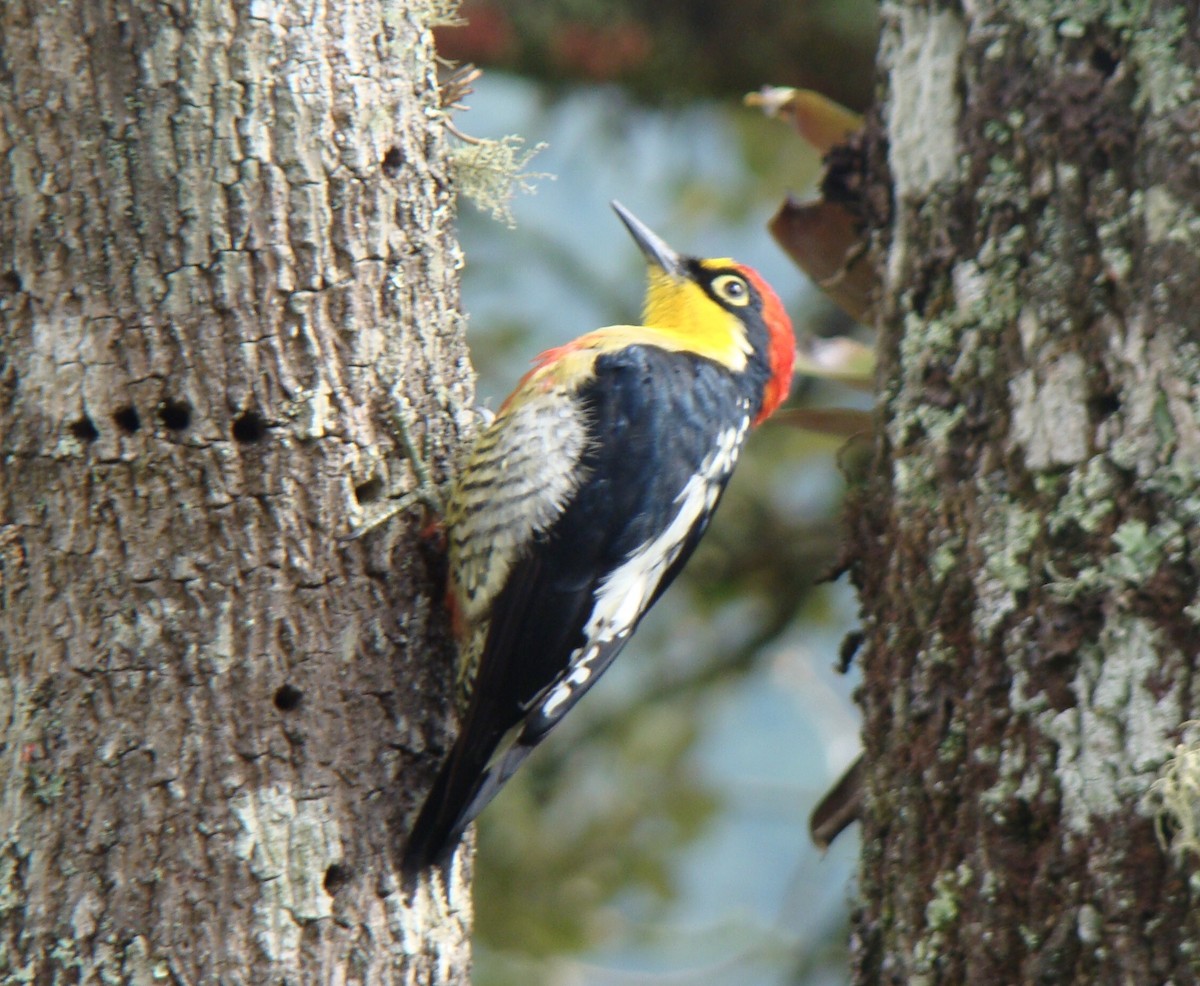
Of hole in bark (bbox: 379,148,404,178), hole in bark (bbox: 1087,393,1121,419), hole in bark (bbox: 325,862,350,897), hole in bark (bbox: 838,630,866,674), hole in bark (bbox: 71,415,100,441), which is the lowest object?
hole in bark (bbox: 325,862,350,897)

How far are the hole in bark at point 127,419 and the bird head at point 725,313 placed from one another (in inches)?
67.7

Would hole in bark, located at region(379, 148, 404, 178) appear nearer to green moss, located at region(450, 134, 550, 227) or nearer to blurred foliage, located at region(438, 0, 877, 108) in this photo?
green moss, located at region(450, 134, 550, 227)

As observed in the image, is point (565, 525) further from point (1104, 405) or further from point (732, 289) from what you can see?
point (1104, 405)

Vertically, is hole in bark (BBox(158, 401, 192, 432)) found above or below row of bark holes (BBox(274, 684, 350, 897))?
above

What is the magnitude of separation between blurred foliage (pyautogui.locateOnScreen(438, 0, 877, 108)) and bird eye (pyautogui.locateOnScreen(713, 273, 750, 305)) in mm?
2020

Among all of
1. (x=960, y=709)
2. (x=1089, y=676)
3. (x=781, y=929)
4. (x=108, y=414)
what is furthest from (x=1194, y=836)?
(x=781, y=929)

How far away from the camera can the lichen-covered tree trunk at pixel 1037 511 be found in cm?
258

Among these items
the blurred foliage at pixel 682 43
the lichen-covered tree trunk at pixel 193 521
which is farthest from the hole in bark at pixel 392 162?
the blurred foliage at pixel 682 43

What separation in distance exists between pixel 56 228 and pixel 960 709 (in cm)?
196

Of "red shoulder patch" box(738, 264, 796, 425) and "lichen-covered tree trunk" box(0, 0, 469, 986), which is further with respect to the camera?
"red shoulder patch" box(738, 264, 796, 425)

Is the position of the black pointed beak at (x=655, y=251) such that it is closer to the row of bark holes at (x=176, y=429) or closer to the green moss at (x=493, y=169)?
the green moss at (x=493, y=169)

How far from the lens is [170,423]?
2768 mm

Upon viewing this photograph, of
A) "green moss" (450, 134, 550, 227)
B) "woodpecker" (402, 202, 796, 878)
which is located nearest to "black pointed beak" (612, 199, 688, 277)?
"woodpecker" (402, 202, 796, 878)

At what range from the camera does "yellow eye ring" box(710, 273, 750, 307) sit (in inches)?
164
